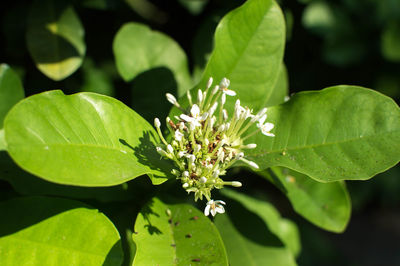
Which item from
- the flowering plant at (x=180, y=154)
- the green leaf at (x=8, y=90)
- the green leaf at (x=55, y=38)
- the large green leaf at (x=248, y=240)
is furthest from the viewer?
the green leaf at (x=55, y=38)

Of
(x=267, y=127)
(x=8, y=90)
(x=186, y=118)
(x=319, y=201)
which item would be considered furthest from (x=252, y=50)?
(x=8, y=90)

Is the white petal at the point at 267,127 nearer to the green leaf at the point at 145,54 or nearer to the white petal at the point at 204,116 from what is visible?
the white petal at the point at 204,116

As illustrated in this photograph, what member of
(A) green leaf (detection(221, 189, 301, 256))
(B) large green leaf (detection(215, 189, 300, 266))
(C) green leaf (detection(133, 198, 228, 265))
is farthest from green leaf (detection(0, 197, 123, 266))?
(A) green leaf (detection(221, 189, 301, 256))

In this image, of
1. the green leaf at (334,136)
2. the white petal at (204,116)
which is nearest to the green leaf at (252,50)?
the green leaf at (334,136)

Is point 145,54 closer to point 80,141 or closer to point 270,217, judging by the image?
point 80,141

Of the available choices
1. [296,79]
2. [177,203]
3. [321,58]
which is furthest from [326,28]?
[177,203]

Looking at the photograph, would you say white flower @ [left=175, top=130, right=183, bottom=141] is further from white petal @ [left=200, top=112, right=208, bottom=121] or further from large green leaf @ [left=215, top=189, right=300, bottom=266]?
large green leaf @ [left=215, top=189, right=300, bottom=266]

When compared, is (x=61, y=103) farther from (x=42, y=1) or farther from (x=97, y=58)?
(x=97, y=58)
